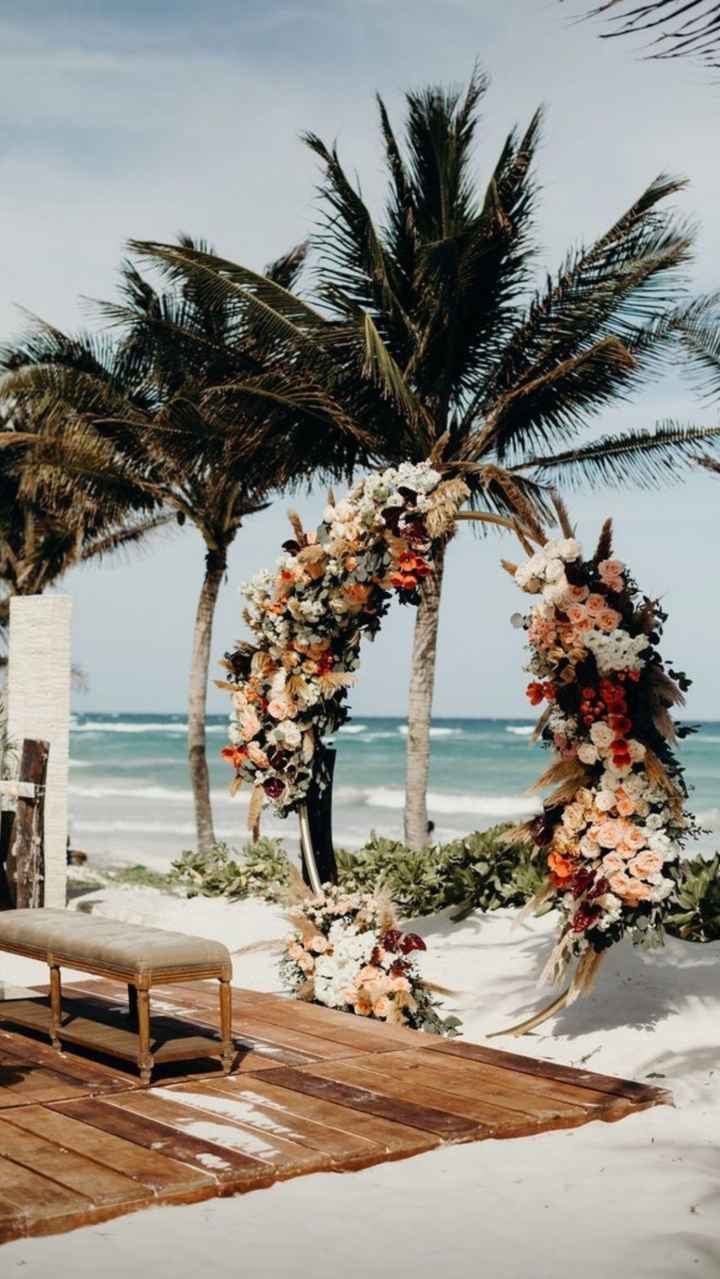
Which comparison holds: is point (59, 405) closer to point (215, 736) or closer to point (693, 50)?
point (693, 50)

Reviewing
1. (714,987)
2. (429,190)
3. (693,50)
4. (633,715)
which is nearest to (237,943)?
(714,987)

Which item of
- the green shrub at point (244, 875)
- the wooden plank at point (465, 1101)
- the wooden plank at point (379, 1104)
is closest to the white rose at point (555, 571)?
the wooden plank at point (465, 1101)

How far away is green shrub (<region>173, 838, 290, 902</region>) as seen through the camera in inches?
449

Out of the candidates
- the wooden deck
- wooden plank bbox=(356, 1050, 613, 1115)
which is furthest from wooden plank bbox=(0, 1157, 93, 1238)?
wooden plank bbox=(356, 1050, 613, 1115)

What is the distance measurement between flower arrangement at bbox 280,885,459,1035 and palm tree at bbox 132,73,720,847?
539 cm

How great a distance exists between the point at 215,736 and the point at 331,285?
50.9 m

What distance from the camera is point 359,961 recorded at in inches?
272

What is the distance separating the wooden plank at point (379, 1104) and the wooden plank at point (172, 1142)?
0.62 metres

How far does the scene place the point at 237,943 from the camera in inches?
388

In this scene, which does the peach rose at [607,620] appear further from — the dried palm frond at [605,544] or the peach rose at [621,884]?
the peach rose at [621,884]

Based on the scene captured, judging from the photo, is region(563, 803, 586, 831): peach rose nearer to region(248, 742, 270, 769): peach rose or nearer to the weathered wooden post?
the weathered wooden post

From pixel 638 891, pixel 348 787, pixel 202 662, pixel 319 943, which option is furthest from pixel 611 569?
pixel 348 787

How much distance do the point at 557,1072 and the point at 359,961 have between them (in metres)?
1.45

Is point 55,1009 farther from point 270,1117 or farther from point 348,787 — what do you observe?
point 348,787
